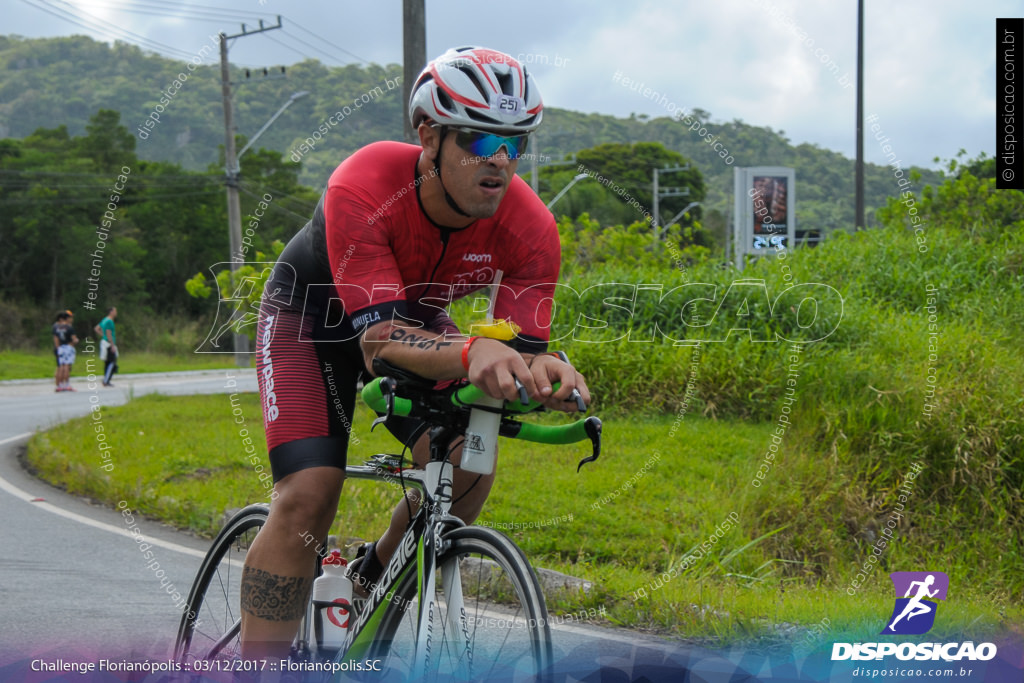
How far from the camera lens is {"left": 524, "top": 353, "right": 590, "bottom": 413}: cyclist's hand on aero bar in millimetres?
2180

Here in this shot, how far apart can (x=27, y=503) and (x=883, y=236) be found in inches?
420

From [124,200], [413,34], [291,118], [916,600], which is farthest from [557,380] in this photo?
[124,200]

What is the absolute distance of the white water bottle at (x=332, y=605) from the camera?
10.0 feet

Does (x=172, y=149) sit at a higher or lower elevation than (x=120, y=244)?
higher

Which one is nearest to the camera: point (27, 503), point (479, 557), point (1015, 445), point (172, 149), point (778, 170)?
point (479, 557)

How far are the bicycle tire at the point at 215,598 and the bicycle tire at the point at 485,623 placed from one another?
98cm

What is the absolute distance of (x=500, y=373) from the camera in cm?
210

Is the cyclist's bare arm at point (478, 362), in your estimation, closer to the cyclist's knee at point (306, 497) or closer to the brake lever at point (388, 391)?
the brake lever at point (388, 391)

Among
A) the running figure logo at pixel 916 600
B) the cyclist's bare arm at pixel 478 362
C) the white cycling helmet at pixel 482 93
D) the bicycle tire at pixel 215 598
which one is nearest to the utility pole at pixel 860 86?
the running figure logo at pixel 916 600

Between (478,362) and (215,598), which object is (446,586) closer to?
(478,362)

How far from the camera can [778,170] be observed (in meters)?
18.5

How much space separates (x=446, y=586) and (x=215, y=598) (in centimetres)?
138

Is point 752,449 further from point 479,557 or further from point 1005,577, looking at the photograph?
point 479,557

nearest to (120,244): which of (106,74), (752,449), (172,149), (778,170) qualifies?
(106,74)
